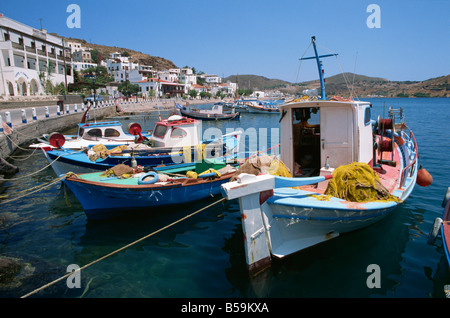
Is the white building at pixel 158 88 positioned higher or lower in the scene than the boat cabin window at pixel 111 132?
higher

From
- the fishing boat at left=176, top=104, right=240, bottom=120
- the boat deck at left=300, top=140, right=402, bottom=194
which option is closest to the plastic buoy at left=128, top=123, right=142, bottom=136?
the boat deck at left=300, top=140, right=402, bottom=194

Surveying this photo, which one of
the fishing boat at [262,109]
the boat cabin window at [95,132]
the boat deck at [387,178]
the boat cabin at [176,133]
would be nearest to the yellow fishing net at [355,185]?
the boat deck at [387,178]

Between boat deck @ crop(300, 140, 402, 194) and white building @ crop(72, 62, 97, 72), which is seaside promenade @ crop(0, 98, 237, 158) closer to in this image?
boat deck @ crop(300, 140, 402, 194)

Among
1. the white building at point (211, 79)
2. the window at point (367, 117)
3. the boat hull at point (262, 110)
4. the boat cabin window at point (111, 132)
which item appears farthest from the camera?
the white building at point (211, 79)

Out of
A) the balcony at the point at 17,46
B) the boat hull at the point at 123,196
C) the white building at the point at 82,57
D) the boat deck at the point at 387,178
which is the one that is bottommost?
the boat hull at the point at 123,196

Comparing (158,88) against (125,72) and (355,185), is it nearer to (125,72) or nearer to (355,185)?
(125,72)

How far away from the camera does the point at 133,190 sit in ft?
26.5

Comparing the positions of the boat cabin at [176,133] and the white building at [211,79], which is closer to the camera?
the boat cabin at [176,133]

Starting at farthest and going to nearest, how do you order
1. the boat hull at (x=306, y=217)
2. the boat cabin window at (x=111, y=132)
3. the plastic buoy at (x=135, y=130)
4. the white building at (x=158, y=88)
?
1. the white building at (x=158, y=88)
2. the plastic buoy at (x=135, y=130)
3. the boat cabin window at (x=111, y=132)
4. the boat hull at (x=306, y=217)

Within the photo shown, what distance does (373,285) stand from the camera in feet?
18.8

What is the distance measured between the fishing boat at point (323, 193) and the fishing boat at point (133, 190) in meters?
2.99

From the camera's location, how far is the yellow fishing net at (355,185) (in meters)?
6.45

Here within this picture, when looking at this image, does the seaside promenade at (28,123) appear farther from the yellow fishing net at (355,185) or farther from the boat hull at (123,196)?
the yellow fishing net at (355,185)
